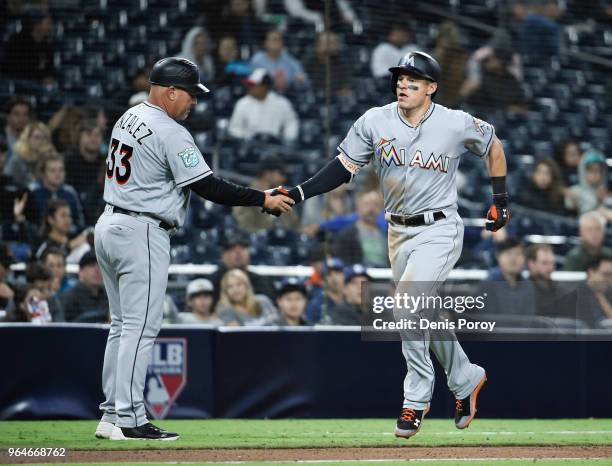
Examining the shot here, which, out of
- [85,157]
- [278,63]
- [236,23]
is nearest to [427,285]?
[85,157]

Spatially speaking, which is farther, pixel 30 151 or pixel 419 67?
pixel 30 151

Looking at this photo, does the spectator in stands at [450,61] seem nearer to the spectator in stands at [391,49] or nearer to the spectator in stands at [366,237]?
the spectator in stands at [391,49]

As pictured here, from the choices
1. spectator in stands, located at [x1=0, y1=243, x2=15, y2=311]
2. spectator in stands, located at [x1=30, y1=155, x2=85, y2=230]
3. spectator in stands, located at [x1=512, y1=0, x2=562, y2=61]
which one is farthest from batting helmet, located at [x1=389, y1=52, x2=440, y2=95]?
spectator in stands, located at [x1=512, y1=0, x2=562, y2=61]

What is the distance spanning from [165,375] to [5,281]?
1433 mm

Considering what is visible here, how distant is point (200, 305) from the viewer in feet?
27.5

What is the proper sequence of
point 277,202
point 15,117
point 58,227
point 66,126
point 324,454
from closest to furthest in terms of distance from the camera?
point 324,454 < point 277,202 < point 58,227 < point 66,126 < point 15,117

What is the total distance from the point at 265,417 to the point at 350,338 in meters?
0.79

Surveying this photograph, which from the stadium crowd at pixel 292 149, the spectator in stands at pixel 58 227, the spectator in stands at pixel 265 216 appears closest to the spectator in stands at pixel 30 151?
the stadium crowd at pixel 292 149

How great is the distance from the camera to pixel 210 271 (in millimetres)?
9227

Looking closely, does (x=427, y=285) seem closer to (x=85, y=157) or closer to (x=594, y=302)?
(x=594, y=302)

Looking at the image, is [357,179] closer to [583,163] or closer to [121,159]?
[583,163]

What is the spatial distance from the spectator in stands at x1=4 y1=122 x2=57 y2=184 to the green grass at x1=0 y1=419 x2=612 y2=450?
9.34 feet

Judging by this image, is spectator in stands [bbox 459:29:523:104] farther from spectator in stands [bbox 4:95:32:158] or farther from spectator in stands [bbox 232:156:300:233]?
spectator in stands [bbox 4:95:32:158]

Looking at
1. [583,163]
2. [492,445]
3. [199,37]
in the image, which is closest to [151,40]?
[199,37]
